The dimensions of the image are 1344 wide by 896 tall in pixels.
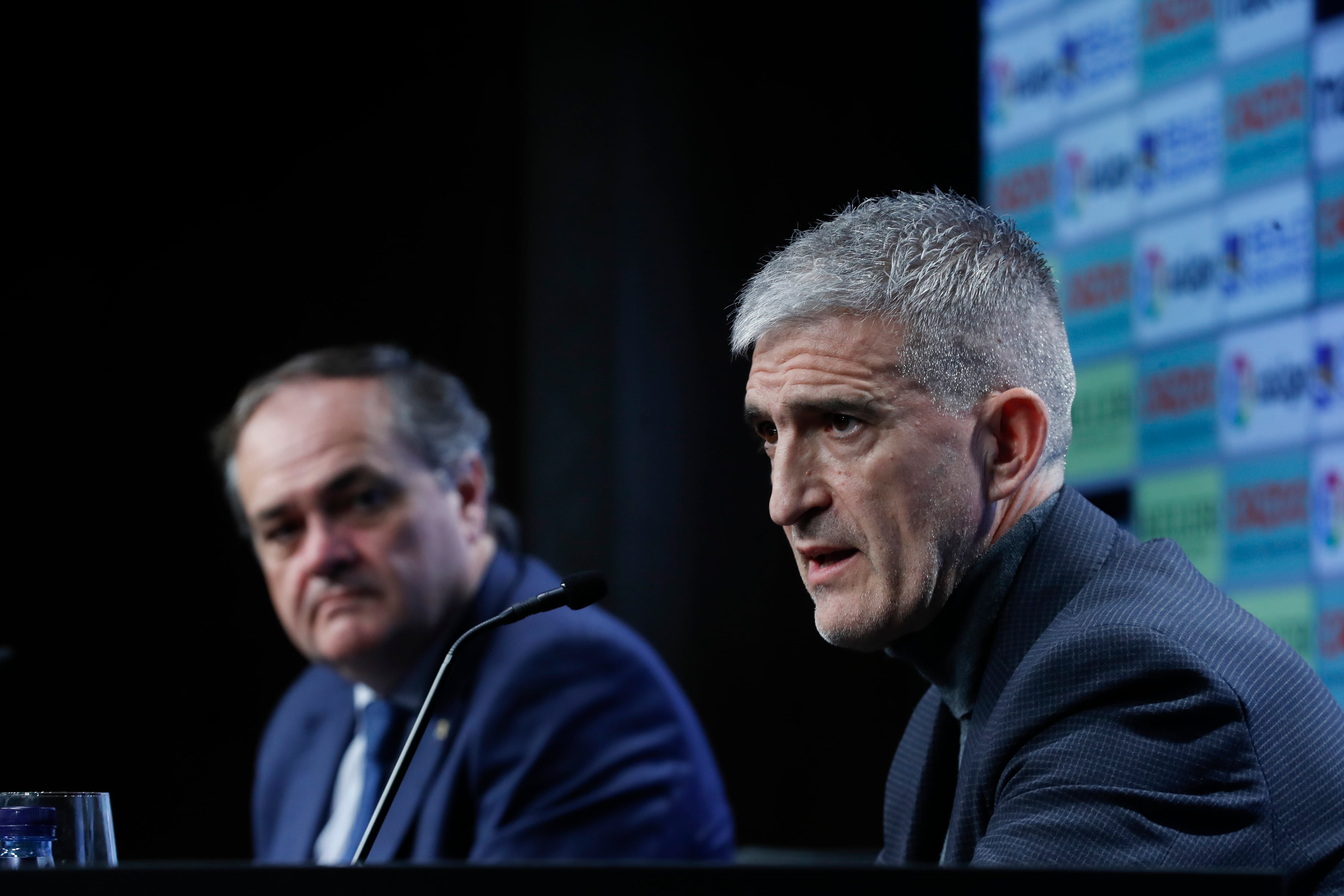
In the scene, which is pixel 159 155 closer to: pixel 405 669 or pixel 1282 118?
pixel 405 669

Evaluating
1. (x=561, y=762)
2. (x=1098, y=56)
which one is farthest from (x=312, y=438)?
(x=1098, y=56)

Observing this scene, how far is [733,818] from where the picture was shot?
3.98 m

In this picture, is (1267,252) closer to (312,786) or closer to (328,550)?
(328,550)

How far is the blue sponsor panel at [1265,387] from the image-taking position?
109 inches

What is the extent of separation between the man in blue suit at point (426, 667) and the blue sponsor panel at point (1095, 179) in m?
1.29

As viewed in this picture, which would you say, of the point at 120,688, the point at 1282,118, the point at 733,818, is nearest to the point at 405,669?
the point at 733,818

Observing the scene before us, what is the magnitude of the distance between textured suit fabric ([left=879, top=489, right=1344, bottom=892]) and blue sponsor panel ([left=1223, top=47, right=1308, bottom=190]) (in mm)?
1500

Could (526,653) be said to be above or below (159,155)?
below

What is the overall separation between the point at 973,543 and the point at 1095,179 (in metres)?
1.78

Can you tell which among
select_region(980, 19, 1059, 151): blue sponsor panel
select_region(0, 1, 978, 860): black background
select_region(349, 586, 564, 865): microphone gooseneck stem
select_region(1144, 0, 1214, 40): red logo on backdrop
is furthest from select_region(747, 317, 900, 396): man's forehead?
select_region(0, 1, 978, 860): black background

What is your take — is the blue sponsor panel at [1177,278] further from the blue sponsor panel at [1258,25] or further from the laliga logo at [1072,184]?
the blue sponsor panel at [1258,25]

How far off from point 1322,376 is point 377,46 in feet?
9.84

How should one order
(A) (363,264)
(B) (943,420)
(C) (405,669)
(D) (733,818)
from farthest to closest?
Answer: 1. (A) (363,264)
2. (D) (733,818)
3. (C) (405,669)
4. (B) (943,420)

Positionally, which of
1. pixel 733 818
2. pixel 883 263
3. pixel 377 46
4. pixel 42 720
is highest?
pixel 377 46
